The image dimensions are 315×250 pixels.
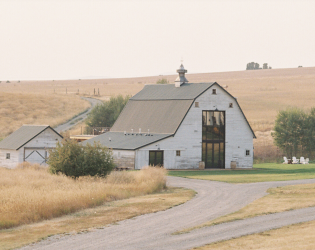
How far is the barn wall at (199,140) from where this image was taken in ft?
169

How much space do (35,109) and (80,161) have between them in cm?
8512

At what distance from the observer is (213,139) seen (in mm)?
54281

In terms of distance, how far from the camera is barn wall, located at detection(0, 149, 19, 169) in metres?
53.2

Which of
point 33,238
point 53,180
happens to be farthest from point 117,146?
point 33,238

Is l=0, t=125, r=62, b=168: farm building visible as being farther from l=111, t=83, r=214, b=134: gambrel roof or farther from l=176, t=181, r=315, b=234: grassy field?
l=176, t=181, r=315, b=234: grassy field

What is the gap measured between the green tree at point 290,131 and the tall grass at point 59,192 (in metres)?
34.8

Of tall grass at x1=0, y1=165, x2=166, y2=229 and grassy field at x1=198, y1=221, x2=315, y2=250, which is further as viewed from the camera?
tall grass at x1=0, y1=165, x2=166, y2=229

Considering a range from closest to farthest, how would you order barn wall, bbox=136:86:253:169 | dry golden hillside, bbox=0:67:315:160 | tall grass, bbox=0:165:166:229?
tall grass, bbox=0:165:166:229, barn wall, bbox=136:86:253:169, dry golden hillside, bbox=0:67:315:160

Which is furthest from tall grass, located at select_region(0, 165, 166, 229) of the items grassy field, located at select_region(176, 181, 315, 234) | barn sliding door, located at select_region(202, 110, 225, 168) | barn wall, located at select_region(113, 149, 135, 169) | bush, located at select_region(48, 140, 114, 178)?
barn sliding door, located at select_region(202, 110, 225, 168)

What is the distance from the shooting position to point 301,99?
121 metres

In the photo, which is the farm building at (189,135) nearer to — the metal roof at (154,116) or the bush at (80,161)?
the metal roof at (154,116)

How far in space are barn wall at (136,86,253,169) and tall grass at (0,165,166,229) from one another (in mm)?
16023

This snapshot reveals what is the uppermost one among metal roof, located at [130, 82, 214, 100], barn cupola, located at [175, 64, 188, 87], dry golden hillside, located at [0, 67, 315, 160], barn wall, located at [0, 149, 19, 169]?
dry golden hillside, located at [0, 67, 315, 160]

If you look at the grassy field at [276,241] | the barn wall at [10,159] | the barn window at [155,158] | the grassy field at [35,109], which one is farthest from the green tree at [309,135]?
the grassy field at [35,109]
